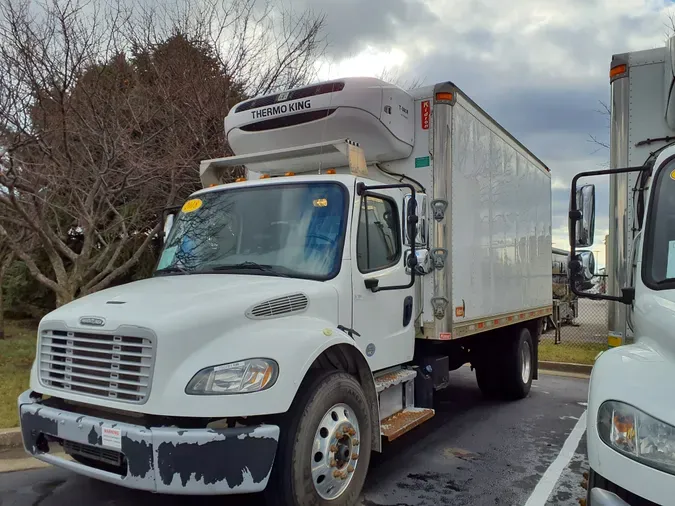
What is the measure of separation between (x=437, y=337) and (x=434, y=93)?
237 centimetres

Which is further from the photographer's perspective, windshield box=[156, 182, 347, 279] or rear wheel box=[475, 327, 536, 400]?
rear wheel box=[475, 327, 536, 400]

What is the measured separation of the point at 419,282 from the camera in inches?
215

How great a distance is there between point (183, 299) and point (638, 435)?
2.59 metres

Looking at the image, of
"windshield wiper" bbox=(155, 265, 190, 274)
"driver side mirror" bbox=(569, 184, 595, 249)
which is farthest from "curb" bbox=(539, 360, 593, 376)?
"windshield wiper" bbox=(155, 265, 190, 274)

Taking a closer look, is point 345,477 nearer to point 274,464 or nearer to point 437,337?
point 274,464

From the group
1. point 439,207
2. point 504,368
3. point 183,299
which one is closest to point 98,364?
point 183,299

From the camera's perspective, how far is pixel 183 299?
356cm

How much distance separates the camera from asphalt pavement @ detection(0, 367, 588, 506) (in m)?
4.31

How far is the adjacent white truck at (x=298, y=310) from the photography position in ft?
10.5

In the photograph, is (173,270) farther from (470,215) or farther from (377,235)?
(470,215)

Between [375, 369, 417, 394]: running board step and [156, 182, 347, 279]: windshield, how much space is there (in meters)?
1.07

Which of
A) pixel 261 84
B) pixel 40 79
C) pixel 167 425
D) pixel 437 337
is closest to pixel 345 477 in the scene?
pixel 167 425

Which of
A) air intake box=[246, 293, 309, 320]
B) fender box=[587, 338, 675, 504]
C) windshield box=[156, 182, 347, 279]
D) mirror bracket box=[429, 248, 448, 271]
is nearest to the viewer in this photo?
fender box=[587, 338, 675, 504]

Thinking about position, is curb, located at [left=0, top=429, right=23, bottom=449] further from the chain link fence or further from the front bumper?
the chain link fence
